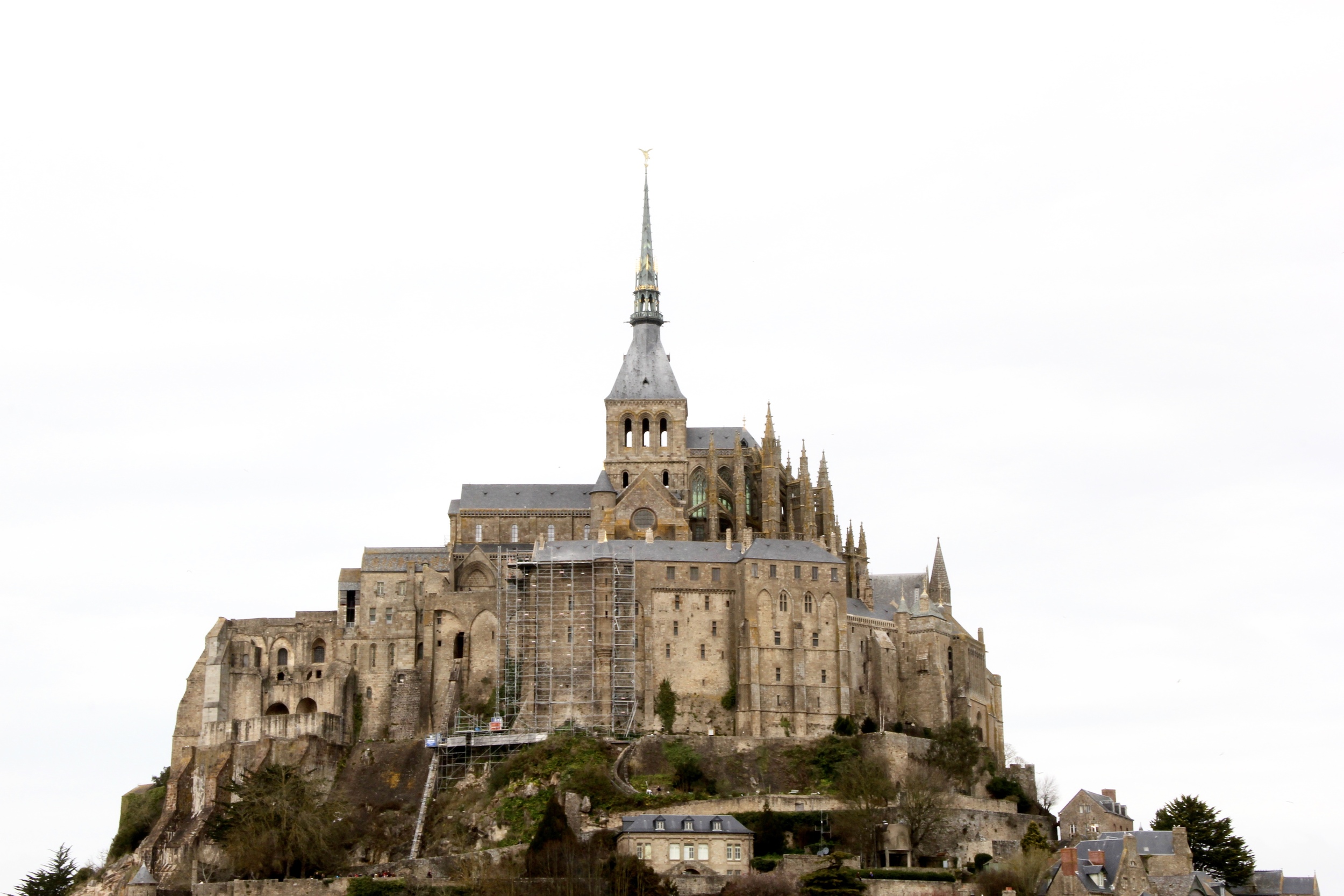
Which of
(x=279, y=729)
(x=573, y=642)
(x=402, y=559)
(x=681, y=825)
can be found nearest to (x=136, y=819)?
(x=279, y=729)

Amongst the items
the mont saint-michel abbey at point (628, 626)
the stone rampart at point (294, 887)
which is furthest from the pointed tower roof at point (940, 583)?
the stone rampart at point (294, 887)

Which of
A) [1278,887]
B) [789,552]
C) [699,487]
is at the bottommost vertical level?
[1278,887]

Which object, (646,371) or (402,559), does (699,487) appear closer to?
(646,371)

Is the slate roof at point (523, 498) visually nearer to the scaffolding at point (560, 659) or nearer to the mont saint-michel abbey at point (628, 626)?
the mont saint-michel abbey at point (628, 626)

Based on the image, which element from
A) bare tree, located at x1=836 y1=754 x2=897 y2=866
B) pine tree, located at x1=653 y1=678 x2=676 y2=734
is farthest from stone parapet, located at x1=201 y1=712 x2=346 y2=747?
bare tree, located at x1=836 y1=754 x2=897 y2=866

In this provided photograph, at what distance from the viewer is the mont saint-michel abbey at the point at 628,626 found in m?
102

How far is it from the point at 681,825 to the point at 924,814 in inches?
466

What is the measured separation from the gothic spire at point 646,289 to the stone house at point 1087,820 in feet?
125

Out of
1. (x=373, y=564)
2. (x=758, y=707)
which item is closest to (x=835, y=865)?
(x=758, y=707)

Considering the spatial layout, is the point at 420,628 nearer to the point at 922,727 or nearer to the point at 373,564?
the point at 373,564

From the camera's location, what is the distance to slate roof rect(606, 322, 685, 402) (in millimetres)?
116125

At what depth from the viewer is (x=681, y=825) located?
8706cm

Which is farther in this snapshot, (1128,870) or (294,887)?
(294,887)

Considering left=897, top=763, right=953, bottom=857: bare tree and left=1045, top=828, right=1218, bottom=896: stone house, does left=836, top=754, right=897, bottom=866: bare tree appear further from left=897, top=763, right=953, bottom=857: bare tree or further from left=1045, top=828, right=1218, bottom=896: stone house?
left=1045, top=828, right=1218, bottom=896: stone house
